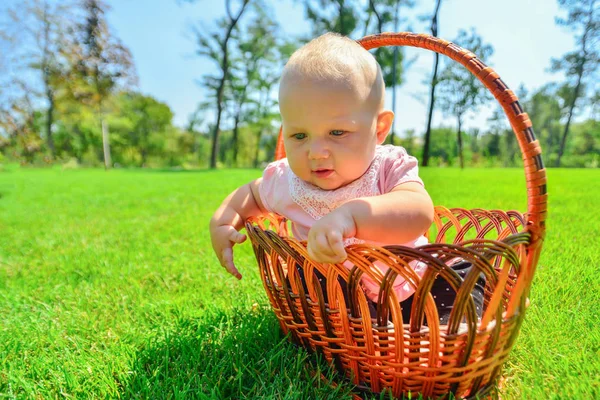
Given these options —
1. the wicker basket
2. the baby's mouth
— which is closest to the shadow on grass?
the wicker basket

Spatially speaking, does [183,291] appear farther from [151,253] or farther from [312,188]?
[312,188]

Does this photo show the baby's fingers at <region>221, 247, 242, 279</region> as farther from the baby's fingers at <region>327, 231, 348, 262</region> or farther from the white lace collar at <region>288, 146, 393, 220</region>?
the baby's fingers at <region>327, 231, 348, 262</region>

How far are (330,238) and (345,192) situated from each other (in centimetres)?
47

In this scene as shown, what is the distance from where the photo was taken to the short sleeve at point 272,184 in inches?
59.9

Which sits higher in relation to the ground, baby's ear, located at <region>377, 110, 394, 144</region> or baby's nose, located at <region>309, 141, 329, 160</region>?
baby's ear, located at <region>377, 110, 394, 144</region>

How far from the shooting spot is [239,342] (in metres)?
1.33

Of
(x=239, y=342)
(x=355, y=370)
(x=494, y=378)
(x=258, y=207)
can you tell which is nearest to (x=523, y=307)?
(x=494, y=378)

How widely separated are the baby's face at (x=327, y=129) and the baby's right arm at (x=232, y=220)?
0.32m

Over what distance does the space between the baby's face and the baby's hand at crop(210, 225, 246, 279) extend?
1.02 feet

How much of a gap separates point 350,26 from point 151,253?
1843 centimetres

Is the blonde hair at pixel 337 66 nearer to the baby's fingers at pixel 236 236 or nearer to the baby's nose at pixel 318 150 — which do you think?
the baby's nose at pixel 318 150

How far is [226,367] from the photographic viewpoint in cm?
122

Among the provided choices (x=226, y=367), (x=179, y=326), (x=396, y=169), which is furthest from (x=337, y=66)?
(x=179, y=326)

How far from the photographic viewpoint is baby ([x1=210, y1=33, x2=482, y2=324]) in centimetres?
102
